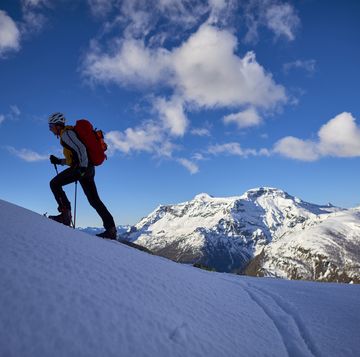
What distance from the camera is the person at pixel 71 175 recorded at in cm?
878

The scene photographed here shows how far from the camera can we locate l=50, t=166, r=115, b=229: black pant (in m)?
9.11

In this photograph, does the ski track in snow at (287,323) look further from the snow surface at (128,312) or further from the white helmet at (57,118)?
the white helmet at (57,118)

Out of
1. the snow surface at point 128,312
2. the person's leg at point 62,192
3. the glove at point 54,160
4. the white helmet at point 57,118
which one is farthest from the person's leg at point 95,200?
the snow surface at point 128,312

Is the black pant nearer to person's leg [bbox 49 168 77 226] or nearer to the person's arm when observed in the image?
person's leg [bbox 49 168 77 226]

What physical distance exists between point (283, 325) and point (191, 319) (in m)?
1.75

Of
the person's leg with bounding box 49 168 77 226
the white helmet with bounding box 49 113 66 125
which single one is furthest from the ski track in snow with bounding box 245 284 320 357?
the white helmet with bounding box 49 113 66 125

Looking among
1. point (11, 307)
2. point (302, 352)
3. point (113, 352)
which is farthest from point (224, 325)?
point (11, 307)

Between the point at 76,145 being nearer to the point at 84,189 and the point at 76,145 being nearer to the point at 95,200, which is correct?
the point at 84,189

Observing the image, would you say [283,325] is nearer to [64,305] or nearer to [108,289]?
[108,289]

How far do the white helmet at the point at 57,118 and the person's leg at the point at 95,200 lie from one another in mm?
1593

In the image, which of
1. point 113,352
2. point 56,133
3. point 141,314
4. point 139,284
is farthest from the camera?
point 56,133

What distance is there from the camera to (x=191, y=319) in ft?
12.7

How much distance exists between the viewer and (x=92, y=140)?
8.90 meters

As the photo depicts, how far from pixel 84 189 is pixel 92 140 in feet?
4.83
